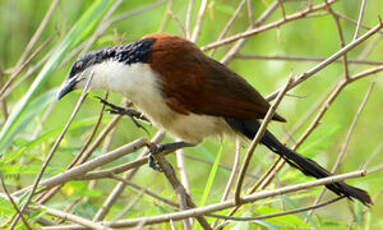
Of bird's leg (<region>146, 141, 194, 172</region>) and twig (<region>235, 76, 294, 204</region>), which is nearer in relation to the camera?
twig (<region>235, 76, 294, 204</region>)

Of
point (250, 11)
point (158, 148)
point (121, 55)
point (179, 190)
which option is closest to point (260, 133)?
point (179, 190)

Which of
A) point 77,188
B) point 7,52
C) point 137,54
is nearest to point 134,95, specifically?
point 137,54

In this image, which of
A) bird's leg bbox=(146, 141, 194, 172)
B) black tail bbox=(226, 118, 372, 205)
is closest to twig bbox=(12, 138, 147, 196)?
bird's leg bbox=(146, 141, 194, 172)

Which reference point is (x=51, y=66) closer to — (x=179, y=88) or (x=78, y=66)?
(x=179, y=88)

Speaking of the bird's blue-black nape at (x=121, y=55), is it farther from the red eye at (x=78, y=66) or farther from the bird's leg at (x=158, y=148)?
the bird's leg at (x=158, y=148)

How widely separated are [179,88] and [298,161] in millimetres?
437

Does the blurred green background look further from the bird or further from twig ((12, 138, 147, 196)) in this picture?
twig ((12, 138, 147, 196))

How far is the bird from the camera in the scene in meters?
2.35

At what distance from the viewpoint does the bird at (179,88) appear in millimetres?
2348

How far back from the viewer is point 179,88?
7.73 ft

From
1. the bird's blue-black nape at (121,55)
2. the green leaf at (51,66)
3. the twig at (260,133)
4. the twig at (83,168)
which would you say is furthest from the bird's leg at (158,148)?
the green leaf at (51,66)

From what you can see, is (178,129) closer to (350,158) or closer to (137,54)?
(137,54)

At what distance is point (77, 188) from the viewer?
102 inches

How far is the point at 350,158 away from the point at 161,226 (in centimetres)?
219
